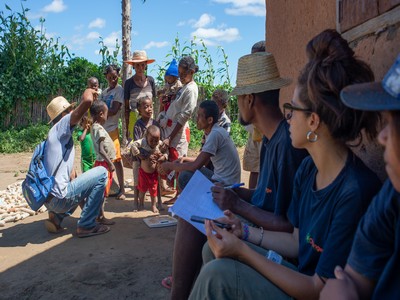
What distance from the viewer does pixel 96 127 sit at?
5262mm

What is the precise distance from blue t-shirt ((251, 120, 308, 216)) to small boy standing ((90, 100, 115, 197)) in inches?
125

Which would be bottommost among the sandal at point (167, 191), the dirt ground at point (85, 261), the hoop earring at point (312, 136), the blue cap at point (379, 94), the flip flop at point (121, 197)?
the dirt ground at point (85, 261)

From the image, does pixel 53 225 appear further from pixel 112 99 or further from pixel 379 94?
pixel 379 94

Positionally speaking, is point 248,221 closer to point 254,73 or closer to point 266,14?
point 254,73

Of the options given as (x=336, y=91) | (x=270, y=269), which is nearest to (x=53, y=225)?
(x=270, y=269)

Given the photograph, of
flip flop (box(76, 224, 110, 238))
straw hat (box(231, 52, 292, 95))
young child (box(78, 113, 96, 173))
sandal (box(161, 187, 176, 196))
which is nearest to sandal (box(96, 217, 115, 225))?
flip flop (box(76, 224, 110, 238))

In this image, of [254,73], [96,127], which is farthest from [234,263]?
[96,127]

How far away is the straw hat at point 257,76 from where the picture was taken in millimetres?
2443

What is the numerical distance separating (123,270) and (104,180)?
4.41 feet

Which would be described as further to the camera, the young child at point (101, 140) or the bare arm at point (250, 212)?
the young child at point (101, 140)

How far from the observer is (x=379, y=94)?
3.53 ft

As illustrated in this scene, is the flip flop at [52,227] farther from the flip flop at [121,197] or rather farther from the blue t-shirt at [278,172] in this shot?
the blue t-shirt at [278,172]

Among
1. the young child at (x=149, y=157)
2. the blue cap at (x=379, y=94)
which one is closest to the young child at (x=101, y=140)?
the young child at (x=149, y=157)

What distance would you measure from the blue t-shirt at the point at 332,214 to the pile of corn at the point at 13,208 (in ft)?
14.5
